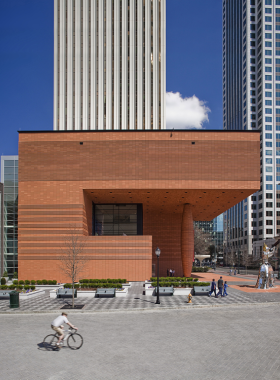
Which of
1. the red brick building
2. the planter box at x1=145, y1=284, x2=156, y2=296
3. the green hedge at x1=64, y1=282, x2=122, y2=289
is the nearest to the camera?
the planter box at x1=145, y1=284, x2=156, y2=296

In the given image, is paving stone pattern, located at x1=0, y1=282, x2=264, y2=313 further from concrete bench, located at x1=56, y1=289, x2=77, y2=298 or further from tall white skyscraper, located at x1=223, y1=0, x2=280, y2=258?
tall white skyscraper, located at x1=223, y1=0, x2=280, y2=258

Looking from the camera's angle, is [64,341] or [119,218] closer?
[64,341]

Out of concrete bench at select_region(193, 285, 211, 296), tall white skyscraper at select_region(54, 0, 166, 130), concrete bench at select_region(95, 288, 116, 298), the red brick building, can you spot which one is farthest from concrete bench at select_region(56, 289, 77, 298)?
tall white skyscraper at select_region(54, 0, 166, 130)

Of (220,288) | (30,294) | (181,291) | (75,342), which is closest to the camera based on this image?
(75,342)

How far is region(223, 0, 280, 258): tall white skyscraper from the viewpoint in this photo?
346 ft

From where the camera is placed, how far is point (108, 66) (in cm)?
6531

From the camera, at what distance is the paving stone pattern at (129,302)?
22.1m

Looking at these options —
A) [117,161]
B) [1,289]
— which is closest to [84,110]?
[117,161]

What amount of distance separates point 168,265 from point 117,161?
23.7 m

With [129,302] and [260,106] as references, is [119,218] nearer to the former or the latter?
[129,302]

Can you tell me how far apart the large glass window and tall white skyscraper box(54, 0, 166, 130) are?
22.6 meters

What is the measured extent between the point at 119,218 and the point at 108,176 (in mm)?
11546

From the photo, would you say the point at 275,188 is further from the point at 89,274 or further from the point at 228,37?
the point at 89,274

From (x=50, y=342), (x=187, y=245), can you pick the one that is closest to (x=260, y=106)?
(x=187, y=245)
